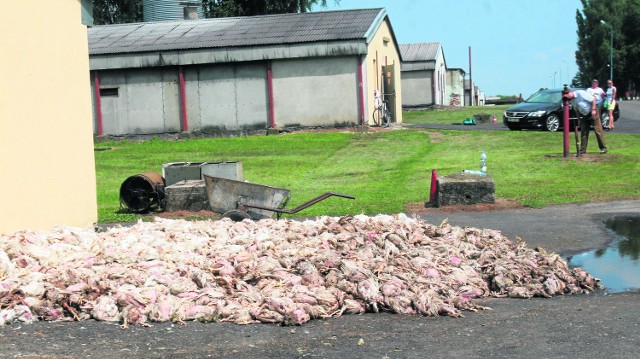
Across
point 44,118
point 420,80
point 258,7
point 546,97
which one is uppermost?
point 258,7

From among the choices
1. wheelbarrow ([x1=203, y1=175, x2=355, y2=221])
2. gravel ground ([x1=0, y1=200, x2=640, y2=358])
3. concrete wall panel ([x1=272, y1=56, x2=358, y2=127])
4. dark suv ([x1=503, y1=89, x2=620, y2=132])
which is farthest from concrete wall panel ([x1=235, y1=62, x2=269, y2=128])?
gravel ground ([x1=0, y1=200, x2=640, y2=358])

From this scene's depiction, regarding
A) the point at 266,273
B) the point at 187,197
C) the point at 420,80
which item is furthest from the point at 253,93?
the point at 420,80

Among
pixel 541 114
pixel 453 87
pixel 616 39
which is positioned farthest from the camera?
pixel 616 39

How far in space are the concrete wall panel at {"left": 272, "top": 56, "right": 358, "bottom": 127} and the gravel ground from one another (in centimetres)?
2594

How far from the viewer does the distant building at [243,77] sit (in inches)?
1361

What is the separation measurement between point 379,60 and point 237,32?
6117 mm

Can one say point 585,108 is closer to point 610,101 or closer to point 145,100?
point 610,101

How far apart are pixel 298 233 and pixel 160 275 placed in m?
2.30

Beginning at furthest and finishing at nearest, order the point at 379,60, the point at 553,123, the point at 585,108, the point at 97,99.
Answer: the point at 379,60 → the point at 97,99 → the point at 553,123 → the point at 585,108

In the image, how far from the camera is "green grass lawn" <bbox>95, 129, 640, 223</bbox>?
17984mm

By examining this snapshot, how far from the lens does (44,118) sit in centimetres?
1259

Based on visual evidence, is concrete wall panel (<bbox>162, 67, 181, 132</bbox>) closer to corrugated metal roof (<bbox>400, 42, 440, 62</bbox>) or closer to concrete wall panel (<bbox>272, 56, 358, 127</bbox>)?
concrete wall panel (<bbox>272, 56, 358, 127</bbox>)

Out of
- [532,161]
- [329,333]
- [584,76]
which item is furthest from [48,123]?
[584,76]

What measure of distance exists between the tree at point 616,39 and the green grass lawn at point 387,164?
8275 centimetres
